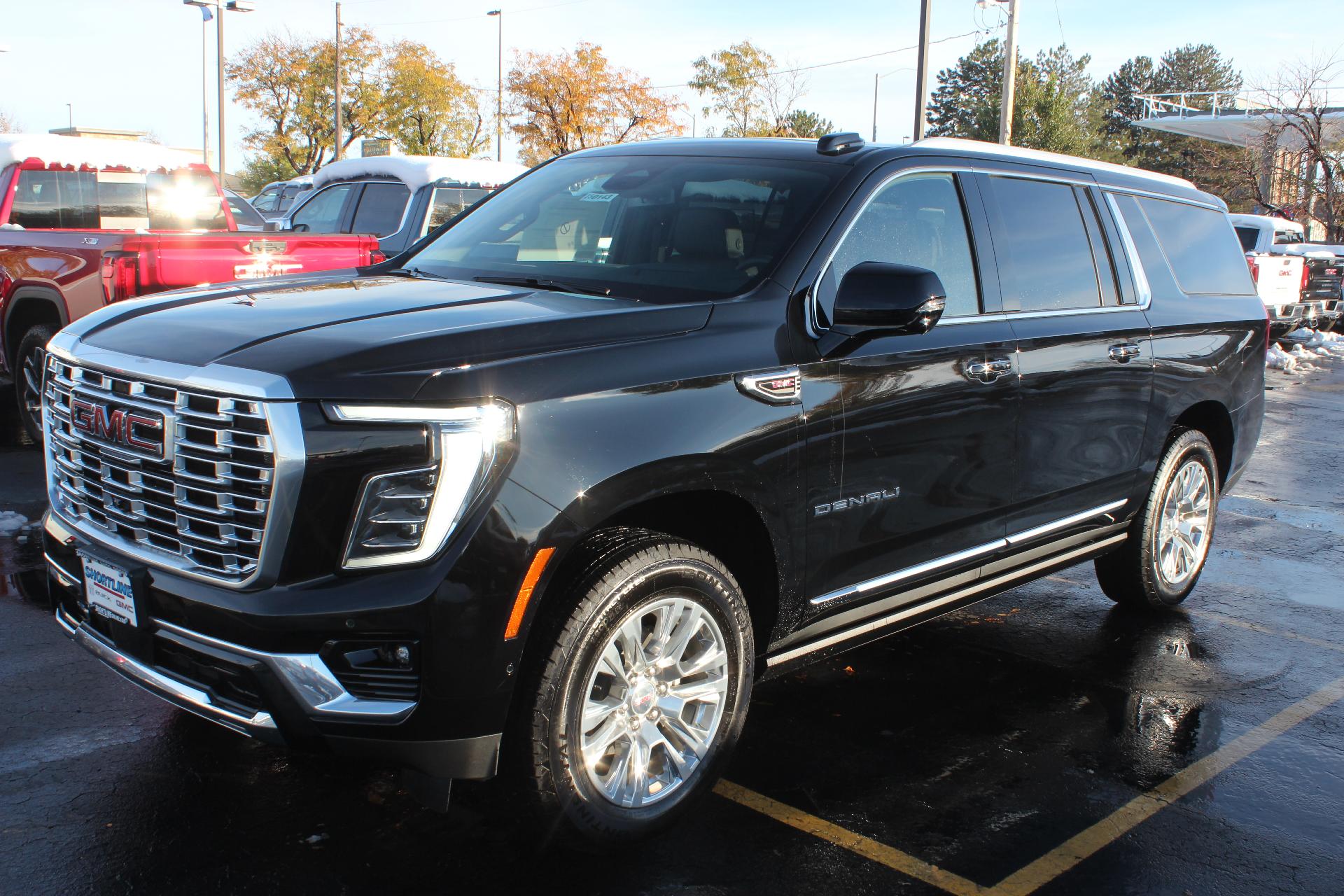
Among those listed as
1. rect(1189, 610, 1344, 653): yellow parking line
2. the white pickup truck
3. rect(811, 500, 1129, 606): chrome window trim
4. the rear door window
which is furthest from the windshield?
the white pickup truck

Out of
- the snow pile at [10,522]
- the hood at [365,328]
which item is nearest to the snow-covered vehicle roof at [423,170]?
the snow pile at [10,522]

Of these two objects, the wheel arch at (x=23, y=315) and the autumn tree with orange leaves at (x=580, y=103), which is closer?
the wheel arch at (x=23, y=315)

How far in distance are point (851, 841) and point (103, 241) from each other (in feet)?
20.5

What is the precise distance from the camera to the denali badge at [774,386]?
3482 millimetres

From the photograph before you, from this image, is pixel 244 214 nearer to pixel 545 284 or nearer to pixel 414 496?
pixel 545 284

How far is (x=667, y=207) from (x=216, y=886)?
255cm

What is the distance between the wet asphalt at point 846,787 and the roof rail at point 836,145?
200cm

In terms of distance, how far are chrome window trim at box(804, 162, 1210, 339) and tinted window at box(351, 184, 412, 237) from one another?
8354 millimetres

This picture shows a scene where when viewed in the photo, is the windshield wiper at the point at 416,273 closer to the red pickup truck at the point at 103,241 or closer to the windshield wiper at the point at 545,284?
the windshield wiper at the point at 545,284

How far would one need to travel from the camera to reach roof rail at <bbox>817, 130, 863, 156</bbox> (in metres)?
4.21

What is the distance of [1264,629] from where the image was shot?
5.71 meters

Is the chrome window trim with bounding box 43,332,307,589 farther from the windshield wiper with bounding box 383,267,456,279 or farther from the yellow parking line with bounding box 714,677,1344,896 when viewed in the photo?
the yellow parking line with bounding box 714,677,1344,896

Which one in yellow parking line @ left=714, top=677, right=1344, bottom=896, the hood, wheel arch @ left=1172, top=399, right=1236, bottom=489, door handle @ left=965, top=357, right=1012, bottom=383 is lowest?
yellow parking line @ left=714, top=677, right=1344, bottom=896

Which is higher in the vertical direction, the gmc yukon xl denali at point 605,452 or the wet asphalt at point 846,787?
the gmc yukon xl denali at point 605,452
